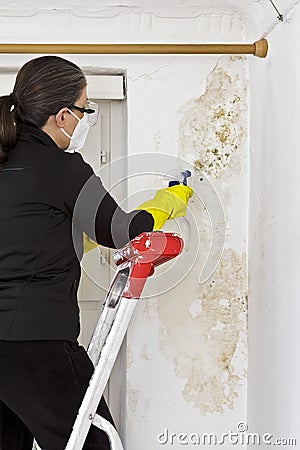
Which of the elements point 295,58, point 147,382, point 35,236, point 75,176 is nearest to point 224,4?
point 295,58

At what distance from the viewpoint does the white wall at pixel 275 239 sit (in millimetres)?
1811

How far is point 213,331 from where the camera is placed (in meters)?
2.38

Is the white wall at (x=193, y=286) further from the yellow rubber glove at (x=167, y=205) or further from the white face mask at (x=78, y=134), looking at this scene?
the white face mask at (x=78, y=134)

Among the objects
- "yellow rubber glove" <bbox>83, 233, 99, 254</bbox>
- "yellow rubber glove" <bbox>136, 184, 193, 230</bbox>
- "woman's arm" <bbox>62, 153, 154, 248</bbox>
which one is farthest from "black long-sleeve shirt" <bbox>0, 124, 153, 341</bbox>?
"yellow rubber glove" <bbox>83, 233, 99, 254</bbox>

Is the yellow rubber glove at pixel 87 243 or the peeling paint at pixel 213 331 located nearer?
the yellow rubber glove at pixel 87 243

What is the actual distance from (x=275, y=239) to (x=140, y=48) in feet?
2.04

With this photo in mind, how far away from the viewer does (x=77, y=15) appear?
2.36m

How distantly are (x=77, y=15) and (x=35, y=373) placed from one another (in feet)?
3.73

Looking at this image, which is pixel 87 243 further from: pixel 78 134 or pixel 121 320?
pixel 121 320

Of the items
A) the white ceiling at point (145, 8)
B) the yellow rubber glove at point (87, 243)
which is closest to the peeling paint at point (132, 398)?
the yellow rubber glove at point (87, 243)

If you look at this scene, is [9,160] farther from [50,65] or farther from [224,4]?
[224,4]

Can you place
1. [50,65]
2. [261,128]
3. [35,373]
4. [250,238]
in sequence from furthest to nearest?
[250,238]
[261,128]
[50,65]
[35,373]

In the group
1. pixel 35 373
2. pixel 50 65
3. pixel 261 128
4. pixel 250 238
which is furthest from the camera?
pixel 250 238

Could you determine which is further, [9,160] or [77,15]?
[77,15]
